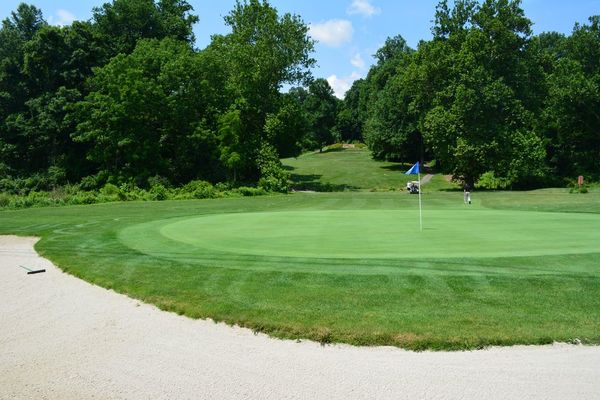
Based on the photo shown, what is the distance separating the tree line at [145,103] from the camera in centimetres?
4616

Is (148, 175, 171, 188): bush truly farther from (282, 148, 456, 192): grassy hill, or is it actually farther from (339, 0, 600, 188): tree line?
(339, 0, 600, 188): tree line

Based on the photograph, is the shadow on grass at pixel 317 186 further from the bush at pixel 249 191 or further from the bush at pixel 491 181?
the bush at pixel 491 181

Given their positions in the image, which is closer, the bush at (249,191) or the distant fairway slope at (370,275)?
the distant fairway slope at (370,275)

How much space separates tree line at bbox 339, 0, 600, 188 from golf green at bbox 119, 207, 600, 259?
3401 centimetres

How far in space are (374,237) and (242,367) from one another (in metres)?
8.38

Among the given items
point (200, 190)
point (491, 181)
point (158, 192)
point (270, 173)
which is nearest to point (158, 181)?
point (158, 192)

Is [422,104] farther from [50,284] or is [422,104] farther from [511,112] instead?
[50,284]

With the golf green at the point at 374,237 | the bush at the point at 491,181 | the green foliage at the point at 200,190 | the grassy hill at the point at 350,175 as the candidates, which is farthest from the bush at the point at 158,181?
the bush at the point at 491,181

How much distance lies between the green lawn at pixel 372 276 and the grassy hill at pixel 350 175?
1630 inches

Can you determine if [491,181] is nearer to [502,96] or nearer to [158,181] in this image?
[502,96]

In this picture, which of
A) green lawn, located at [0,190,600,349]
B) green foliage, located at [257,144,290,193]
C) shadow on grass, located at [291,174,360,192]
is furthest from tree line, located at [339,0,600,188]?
green lawn, located at [0,190,600,349]

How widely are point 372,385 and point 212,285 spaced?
457 centimetres

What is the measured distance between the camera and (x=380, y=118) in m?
73.6

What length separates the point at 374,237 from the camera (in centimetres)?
1345
